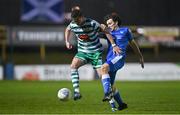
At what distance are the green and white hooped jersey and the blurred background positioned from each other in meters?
18.3

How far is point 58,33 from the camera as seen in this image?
1315 inches

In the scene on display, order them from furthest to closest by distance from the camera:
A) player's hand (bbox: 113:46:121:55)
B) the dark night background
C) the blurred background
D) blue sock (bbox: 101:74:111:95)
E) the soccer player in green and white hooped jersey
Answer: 1. the blurred background
2. the dark night background
3. the soccer player in green and white hooped jersey
4. player's hand (bbox: 113:46:121:55)
5. blue sock (bbox: 101:74:111:95)

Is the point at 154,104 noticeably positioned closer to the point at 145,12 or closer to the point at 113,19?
the point at 113,19

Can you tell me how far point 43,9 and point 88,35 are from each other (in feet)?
63.9

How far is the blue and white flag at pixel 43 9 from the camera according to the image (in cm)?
3212

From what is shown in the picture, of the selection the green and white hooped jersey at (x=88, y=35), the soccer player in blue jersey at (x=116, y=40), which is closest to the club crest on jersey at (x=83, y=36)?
the green and white hooped jersey at (x=88, y=35)

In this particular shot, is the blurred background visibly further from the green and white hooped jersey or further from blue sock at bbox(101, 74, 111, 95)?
blue sock at bbox(101, 74, 111, 95)

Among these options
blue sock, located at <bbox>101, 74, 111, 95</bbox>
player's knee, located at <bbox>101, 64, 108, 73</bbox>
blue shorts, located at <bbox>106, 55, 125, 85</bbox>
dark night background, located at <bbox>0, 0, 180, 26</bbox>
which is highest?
dark night background, located at <bbox>0, 0, 180, 26</bbox>

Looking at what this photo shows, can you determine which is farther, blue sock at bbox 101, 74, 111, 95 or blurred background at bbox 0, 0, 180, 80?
blurred background at bbox 0, 0, 180, 80

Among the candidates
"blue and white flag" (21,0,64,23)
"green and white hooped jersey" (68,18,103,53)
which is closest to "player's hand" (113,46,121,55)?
"green and white hooped jersey" (68,18,103,53)

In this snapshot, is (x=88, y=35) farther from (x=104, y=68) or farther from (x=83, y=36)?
(x=104, y=68)

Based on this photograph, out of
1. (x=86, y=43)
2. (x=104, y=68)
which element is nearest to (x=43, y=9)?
(x=86, y=43)

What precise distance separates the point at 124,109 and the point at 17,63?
2014cm

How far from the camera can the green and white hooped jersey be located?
1295cm
